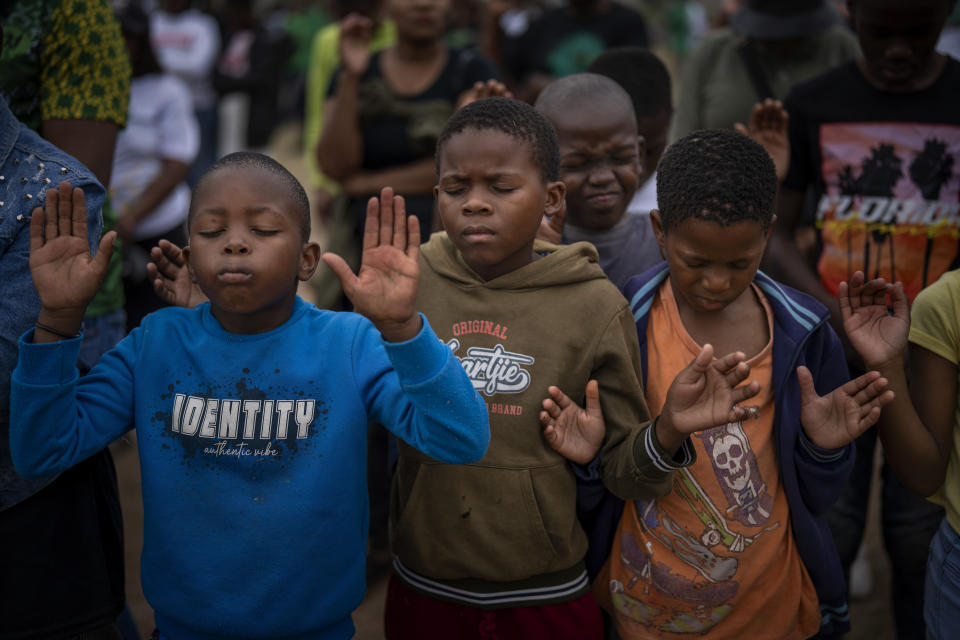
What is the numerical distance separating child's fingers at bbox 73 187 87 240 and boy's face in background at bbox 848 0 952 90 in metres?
2.34

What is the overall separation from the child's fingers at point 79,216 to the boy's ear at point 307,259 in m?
0.47

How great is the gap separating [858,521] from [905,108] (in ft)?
4.40

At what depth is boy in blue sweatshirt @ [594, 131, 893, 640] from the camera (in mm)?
2184

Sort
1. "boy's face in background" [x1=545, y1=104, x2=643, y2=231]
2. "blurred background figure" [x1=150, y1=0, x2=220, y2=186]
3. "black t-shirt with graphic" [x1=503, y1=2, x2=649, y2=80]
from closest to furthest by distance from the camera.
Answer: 1. "boy's face in background" [x1=545, y1=104, x2=643, y2=231]
2. "black t-shirt with graphic" [x1=503, y1=2, x2=649, y2=80]
3. "blurred background figure" [x1=150, y1=0, x2=220, y2=186]

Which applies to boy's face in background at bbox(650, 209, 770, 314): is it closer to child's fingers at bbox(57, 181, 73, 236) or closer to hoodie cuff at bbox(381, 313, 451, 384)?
hoodie cuff at bbox(381, 313, 451, 384)

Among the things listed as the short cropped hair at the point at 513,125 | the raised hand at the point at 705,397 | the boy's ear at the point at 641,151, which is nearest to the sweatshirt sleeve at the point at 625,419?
the raised hand at the point at 705,397

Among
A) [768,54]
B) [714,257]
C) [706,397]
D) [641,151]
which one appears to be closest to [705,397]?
[706,397]

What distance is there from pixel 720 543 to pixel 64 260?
1663 millimetres

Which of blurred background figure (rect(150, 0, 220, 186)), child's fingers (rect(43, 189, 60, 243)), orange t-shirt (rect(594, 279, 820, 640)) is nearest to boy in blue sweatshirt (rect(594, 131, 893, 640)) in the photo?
orange t-shirt (rect(594, 279, 820, 640))

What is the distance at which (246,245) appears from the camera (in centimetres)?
199

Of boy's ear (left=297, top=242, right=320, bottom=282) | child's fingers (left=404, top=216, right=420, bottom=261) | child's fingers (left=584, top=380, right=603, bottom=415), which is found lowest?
child's fingers (left=584, top=380, right=603, bottom=415)

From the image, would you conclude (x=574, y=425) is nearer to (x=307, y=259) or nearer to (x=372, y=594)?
(x=307, y=259)

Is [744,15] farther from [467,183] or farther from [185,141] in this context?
[185,141]

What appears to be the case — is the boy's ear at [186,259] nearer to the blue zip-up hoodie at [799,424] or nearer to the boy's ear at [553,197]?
the boy's ear at [553,197]
